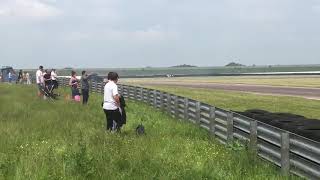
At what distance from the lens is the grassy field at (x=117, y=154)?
374 inches

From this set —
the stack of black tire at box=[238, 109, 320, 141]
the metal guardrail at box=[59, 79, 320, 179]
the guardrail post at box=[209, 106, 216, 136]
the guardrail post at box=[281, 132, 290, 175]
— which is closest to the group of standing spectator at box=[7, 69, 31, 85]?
the metal guardrail at box=[59, 79, 320, 179]

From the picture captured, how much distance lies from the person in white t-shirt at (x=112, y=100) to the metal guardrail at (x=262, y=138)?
105 inches

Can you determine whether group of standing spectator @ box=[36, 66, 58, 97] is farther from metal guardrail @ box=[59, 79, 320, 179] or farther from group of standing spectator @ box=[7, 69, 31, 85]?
group of standing spectator @ box=[7, 69, 31, 85]

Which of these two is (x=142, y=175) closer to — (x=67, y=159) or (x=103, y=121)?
(x=67, y=159)

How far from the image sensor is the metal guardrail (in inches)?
352

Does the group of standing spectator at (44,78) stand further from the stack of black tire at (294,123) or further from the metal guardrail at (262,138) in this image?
the stack of black tire at (294,123)

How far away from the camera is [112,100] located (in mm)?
13641

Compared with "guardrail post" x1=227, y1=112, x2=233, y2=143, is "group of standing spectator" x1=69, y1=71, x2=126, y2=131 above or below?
above

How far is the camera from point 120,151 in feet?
37.6

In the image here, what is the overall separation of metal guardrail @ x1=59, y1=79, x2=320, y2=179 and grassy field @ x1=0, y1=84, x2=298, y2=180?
0.25 metres

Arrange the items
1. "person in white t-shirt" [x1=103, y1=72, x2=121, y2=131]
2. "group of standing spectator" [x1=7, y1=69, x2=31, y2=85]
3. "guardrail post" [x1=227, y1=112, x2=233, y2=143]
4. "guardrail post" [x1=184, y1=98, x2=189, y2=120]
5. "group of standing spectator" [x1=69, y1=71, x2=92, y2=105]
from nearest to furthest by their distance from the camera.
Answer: "guardrail post" [x1=227, y1=112, x2=233, y2=143] < "person in white t-shirt" [x1=103, y1=72, x2=121, y2=131] < "guardrail post" [x1=184, y1=98, x2=189, y2=120] < "group of standing spectator" [x1=69, y1=71, x2=92, y2=105] < "group of standing spectator" [x1=7, y1=69, x2=31, y2=85]

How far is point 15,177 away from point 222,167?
366cm

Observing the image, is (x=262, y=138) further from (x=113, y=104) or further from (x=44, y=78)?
(x=44, y=78)

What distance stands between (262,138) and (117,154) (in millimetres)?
2869
